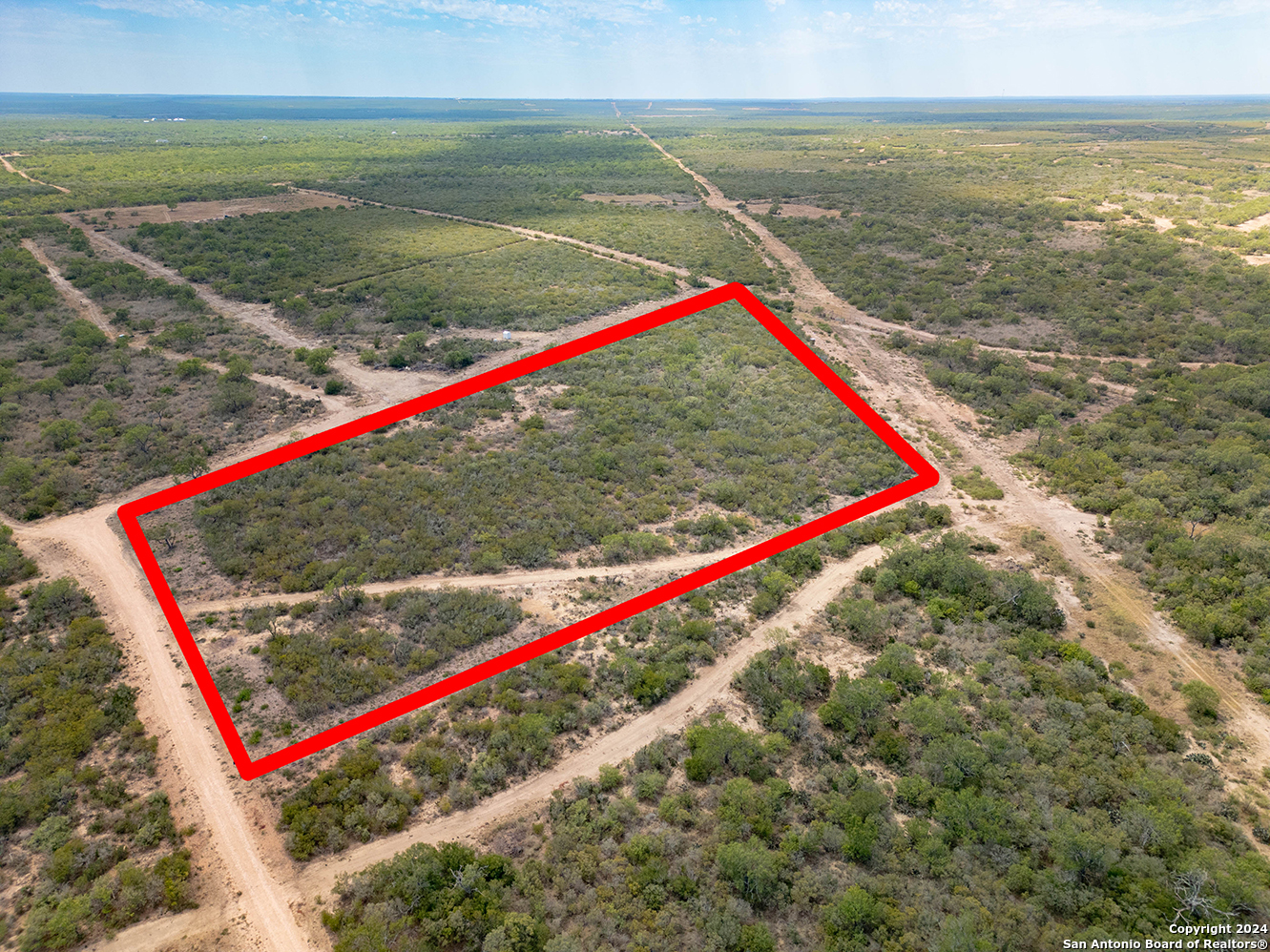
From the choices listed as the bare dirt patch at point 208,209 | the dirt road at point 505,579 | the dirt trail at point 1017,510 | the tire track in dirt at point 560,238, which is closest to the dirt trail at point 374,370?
the tire track in dirt at point 560,238

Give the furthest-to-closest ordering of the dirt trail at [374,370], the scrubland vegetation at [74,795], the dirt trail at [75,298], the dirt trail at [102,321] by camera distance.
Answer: the dirt trail at [75,298], the dirt trail at [374,370], the dirt trail at [102,321], the scrubland vegetation at [74,795]

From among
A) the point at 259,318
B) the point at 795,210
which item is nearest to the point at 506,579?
the point at 259,318

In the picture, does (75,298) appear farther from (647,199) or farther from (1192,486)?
(1192,486)

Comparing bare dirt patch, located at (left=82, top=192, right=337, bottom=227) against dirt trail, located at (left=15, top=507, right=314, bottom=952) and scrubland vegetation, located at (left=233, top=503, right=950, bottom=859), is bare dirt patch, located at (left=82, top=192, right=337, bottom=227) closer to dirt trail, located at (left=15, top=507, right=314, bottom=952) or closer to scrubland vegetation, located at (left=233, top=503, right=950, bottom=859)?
dirt trail, located at (left=15, top=507, right=314, bottom=952)

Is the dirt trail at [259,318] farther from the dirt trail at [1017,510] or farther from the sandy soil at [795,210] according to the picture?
the sandy soil at [795,210]

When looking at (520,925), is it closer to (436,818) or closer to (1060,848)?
(436,818)

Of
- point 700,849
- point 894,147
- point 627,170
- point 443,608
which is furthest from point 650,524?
point 894,147

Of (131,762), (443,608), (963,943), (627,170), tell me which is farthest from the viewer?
(627,170)
